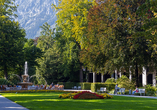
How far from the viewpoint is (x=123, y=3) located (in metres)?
31.3

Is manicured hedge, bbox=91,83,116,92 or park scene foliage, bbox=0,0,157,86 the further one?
manicured hedge, bbox=91,83,116,92

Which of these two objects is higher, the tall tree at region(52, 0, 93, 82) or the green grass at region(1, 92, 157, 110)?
the tall tree at region(52, 0, 93, 82)

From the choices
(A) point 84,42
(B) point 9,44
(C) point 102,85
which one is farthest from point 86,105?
(B) point 9,44

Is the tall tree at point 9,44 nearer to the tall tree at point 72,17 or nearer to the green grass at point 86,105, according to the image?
the tall tree at point 72,17

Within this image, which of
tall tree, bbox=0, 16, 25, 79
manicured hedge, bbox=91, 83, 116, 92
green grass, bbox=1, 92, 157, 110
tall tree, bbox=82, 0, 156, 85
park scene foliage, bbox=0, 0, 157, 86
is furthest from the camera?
tall tree, bbox=0, 16, 25, 79

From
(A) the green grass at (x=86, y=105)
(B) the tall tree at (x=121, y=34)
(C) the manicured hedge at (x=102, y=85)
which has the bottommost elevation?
(A) the green grass at (x=86, y=105)

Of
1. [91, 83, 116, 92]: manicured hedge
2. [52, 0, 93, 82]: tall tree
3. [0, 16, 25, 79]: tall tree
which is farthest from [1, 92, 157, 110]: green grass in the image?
[0, 16, 25, 79]: tall tree

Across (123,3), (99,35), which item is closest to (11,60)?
(99,35)

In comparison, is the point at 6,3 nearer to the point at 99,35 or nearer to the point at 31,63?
the point at 31,63

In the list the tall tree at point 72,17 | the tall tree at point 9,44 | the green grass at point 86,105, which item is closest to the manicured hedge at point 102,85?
the tall tree at point 72,17

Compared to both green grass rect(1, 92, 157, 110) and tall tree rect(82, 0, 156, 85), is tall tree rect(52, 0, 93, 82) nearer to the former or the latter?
tall tree rect(82, 0, 156, 85)

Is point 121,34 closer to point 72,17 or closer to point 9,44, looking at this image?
point 72,17

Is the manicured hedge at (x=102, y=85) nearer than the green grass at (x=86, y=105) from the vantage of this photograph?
No

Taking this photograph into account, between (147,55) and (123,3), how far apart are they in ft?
22.0
